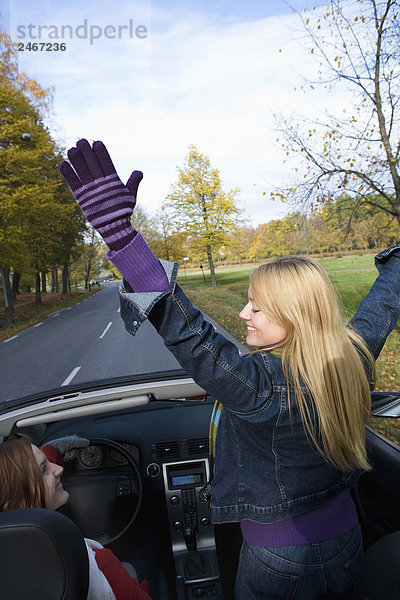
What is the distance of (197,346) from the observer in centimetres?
107

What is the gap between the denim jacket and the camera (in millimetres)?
1071

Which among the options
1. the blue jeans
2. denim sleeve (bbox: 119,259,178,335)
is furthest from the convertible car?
denim sleeve (bbox: 119,259,178,335)

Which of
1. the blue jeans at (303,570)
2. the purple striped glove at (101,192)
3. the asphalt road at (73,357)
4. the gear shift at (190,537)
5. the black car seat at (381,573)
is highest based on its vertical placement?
the purple striped glove at (101,192)

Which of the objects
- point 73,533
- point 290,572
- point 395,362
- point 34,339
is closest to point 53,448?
point 73,533

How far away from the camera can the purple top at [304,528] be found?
1380 mm

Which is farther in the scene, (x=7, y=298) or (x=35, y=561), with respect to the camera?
(x=7, y=298)

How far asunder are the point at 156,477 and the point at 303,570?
1859 mm

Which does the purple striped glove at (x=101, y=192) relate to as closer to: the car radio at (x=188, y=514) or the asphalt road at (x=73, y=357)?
the car radio at (x=188, y=514)

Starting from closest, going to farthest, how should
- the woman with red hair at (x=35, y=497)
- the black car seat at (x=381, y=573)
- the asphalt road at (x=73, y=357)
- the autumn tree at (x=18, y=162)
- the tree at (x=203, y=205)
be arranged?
the black car seat at (x=381, y=573)
the woman with red hair at (x=35, y=497)
the asphalt road at (x=73, y=357)
the autumn tree at (x=18, y=162)
the tree at (x=203, y=205)

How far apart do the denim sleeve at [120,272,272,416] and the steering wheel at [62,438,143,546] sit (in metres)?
1.97

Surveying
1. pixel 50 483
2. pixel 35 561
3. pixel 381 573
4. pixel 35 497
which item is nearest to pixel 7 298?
pixel 50 483

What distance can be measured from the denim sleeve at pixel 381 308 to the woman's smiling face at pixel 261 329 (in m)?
0.44

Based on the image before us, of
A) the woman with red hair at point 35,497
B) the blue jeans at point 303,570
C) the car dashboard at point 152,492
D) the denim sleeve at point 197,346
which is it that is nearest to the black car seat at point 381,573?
the blue jeans at point 303,570

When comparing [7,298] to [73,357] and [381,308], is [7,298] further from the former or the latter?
[381,308]
